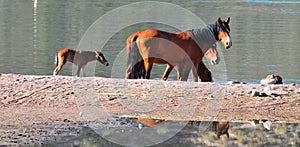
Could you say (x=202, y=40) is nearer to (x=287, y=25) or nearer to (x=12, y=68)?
(x=12, y=68)

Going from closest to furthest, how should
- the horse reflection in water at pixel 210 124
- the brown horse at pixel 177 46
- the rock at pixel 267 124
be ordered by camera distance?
the horse reflection in water at pixel 210 124 → the rock at pixel 267 124 → the brown horse at pixel 177 46

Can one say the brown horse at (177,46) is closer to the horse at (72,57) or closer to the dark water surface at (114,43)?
the horse at (72,57)

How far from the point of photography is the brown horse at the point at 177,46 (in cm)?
1200

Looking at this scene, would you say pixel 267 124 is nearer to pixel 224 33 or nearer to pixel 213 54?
pixel 224 33

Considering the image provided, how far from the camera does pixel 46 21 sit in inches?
1433

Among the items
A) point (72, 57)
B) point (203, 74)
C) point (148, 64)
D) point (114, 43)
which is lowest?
point (114, 43)

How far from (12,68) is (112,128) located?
955cm

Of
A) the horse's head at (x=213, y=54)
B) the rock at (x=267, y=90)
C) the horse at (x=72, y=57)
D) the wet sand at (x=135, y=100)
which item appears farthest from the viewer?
the horse at (x=72, y=57)

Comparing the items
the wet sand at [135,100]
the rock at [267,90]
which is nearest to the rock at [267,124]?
the wet sand at [135,100]

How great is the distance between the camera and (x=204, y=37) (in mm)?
12156

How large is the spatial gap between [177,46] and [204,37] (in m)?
0.50

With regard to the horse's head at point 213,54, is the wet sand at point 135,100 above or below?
below

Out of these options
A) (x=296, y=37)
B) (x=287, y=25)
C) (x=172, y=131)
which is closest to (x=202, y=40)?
(x=172, y=131)

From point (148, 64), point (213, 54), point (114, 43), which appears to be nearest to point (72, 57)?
point (213, 54)
